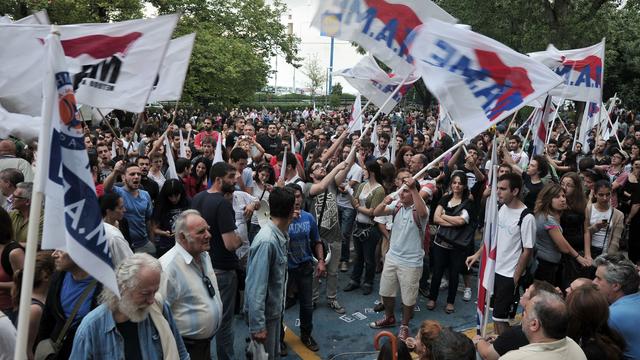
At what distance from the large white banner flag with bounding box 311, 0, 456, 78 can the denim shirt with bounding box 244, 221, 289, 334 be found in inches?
94.4

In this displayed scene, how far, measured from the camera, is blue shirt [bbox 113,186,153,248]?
5520 millimetres

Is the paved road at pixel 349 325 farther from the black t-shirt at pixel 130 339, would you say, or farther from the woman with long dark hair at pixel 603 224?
the black t-shirt at pixel 130 339

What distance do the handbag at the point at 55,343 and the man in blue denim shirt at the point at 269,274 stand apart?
1345 mm

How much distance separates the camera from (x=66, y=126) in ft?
8.25

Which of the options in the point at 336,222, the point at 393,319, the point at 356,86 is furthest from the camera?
the point at 356,86

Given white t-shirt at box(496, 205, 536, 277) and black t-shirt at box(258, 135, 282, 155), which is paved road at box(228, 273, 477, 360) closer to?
white t-shirt at box(496, 205, 536, 277)

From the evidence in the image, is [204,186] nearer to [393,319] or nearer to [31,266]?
[393,319]

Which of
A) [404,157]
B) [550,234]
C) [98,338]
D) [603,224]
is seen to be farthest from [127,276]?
[404,157]

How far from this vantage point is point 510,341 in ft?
10.5

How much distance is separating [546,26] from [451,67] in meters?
21.1

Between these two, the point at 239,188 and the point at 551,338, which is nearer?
the point at 551,338

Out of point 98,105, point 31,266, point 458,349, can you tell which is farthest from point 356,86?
point 31,266

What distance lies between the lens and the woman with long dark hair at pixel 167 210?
5.79 m

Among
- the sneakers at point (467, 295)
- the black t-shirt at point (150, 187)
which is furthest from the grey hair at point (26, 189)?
the sneakers at point (467, 295)
